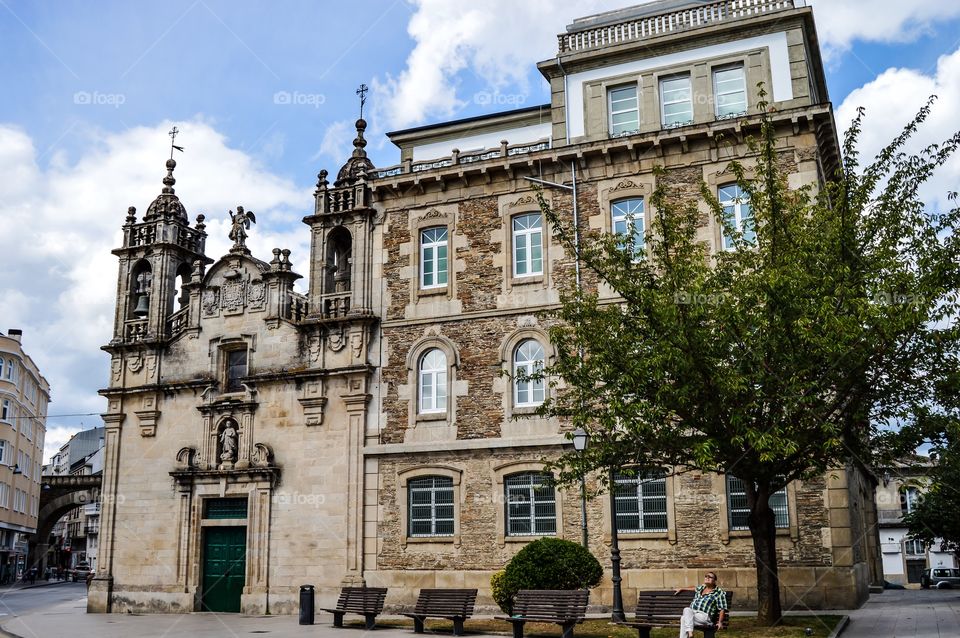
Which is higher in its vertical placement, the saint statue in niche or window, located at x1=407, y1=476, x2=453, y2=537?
the saint statue in niche

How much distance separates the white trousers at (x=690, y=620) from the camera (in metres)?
15.4

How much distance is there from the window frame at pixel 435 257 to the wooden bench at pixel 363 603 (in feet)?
29.0

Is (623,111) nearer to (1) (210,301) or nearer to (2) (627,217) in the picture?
(2) (627,217)

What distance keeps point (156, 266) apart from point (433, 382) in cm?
1127

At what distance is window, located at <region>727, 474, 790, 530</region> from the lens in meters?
22.8

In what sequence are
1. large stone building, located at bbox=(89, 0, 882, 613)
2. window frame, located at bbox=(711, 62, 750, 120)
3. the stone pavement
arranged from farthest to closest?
window frame, located at bbox=(711, 62, 750, 120) < large stone building, located at bbox=(89, 0, 882, 613) < the stone pavement

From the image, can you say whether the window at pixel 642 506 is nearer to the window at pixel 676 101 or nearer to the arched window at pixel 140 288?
the window at pixel 676 101

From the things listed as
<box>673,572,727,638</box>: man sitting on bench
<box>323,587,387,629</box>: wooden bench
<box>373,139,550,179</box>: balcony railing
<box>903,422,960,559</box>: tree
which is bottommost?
<box>323,587,387,629</box>: wooden bench

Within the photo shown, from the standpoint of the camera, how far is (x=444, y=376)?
26797mm

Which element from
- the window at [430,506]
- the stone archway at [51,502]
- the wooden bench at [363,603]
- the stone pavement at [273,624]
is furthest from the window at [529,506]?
the stone archway at [51,502]

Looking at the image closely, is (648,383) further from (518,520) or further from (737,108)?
(737,108)

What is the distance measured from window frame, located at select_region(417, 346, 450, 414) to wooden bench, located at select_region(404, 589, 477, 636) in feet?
22.0

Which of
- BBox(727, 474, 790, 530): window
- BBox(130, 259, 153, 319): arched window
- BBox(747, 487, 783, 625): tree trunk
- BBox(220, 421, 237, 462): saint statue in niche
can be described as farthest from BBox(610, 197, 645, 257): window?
BBox(130, 259, 153, 319): arched window

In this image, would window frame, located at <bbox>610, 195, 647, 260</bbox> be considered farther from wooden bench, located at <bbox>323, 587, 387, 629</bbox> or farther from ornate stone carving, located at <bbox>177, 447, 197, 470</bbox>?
ornate stone carving, located at <bbox>177, 447, 197, 470</bbox>
